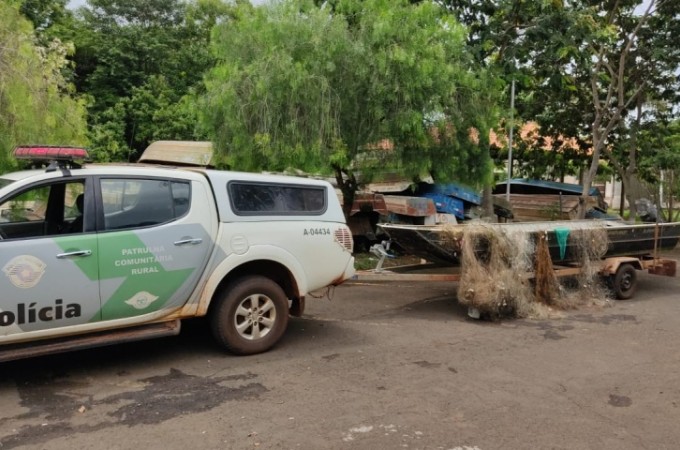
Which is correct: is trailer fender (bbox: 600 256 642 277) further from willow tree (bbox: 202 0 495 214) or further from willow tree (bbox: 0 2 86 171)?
willow tree (bbox: 0 2 86 171)

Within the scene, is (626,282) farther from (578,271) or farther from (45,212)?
(45,212)

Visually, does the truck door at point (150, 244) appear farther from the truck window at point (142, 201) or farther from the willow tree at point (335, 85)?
the willow tree at point (335, 85)

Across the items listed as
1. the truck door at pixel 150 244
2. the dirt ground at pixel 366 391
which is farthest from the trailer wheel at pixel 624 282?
the truck door at pixel 150 244

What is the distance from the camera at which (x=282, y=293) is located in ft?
19.6

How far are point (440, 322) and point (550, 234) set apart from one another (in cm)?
210

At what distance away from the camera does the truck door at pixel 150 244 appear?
5039 millimetres

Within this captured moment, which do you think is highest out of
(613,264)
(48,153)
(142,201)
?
(48,153)

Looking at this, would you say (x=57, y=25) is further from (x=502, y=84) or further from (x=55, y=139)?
(x=502, y=84)

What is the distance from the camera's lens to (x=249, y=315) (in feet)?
19.0

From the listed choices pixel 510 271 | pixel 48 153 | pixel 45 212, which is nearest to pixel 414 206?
pixel 510 271

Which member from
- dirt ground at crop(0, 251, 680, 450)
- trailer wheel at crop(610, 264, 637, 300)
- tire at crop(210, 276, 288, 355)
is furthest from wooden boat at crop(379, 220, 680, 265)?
tire at crop(210, 276, 288, 355)

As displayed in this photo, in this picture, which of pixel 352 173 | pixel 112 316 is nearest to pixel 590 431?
pixel 112 316

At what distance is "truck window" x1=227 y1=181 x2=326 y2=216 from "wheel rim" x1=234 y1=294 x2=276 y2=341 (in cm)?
87

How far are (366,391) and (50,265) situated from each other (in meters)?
2.77
